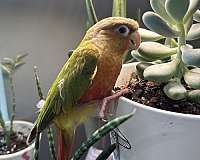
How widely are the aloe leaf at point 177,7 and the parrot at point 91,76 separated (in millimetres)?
44

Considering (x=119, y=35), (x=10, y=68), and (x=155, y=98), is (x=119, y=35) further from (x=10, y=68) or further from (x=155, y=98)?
(x=10, y=68)

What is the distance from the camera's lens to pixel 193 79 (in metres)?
0.39

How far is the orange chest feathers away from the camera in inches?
15.6

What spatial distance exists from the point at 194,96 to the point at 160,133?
6cm

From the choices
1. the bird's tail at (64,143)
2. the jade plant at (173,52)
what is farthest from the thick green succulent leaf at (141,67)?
the bird's tail at (64,143)

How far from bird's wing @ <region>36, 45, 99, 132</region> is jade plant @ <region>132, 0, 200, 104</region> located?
60mm

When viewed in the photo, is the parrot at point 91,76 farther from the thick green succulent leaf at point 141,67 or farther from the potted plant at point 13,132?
the potted plant at point 13,132

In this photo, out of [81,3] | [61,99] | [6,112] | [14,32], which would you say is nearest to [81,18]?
[81,3]

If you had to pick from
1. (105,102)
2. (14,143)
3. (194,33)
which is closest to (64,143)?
(105,102)

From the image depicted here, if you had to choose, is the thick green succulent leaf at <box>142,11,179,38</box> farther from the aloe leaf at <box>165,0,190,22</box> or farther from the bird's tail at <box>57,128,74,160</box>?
the bird's tail at <box>57,128,74,160</box>

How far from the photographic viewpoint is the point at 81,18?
74 cm

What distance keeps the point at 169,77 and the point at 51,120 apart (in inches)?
5.5

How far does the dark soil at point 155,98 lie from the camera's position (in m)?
0.41

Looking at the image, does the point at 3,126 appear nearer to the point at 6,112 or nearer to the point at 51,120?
the point at 6,112
